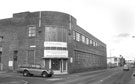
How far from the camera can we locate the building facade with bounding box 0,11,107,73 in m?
35.9

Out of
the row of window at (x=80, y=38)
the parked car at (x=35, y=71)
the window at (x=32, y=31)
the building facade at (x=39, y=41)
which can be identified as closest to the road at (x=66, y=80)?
the parked car at (x=35, y=71)

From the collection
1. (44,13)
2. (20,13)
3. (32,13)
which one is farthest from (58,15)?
(20,13)

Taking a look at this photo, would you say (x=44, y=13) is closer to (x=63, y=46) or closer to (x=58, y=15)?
(x=58, y=15)

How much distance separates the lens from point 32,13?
37844 millimetres

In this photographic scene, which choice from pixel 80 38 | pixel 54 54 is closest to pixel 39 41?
pixel 54 54

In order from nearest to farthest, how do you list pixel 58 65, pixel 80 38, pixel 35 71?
pixel 35 71, pixel 58 65, pixel 80 38

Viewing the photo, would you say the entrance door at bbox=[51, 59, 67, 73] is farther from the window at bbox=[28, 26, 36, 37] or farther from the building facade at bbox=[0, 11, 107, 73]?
the window at bbox=[28, 26, 36, 37]

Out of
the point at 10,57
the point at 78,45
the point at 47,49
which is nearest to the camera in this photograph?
the point at 47,49

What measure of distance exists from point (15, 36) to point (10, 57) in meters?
4.49

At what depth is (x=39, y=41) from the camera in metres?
36.3

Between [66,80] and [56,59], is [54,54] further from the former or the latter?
[66,80]

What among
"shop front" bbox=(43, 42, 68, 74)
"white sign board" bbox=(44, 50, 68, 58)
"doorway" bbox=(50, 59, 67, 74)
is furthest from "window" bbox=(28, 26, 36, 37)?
"doorway" bbox=(50, 59, 67, 74)

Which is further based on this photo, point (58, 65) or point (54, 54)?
point (58, 65)

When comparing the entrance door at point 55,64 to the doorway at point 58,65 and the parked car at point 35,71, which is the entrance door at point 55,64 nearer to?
the doorway at point 58,65
